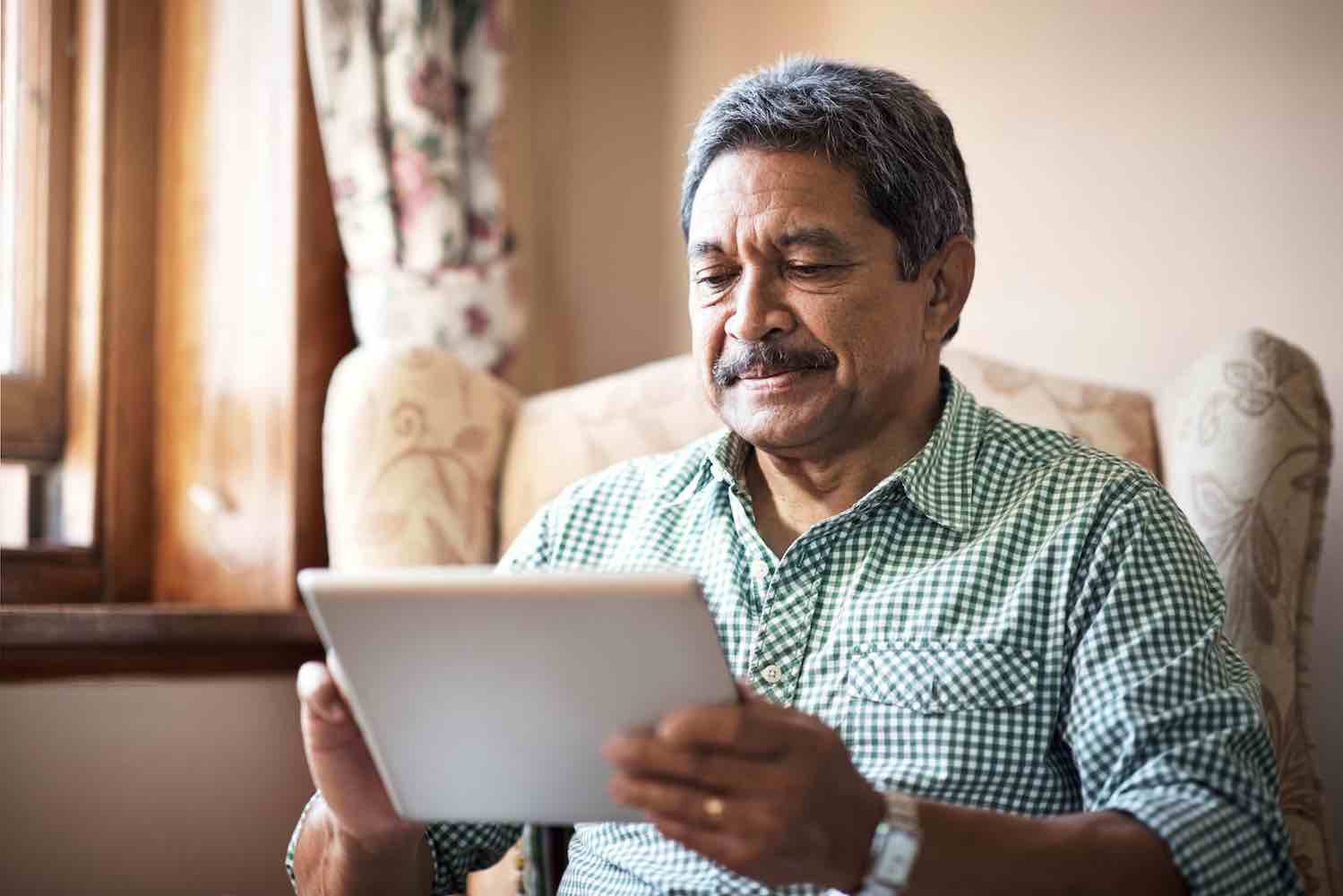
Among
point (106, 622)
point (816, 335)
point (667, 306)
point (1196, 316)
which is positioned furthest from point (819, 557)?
point (667, 306)

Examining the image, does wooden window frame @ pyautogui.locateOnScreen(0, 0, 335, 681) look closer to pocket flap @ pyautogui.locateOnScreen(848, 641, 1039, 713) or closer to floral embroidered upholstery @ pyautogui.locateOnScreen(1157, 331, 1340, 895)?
pocket flap @ pyautogui.locateOnScreen(848, 641, 1039, 713)

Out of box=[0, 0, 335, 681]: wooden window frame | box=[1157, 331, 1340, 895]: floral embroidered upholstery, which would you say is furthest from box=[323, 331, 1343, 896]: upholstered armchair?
box=[0, 0, 335, 681]: wooden window frame

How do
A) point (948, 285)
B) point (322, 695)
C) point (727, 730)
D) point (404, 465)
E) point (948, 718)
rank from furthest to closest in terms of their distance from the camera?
point (404, 465) < point (948, 285) < point (948, 718) < point (322, 695) < point (727, 730)

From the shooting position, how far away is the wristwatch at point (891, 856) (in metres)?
0.87

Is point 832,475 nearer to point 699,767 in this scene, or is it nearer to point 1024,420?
point 1024,420

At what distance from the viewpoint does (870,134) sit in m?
1.25

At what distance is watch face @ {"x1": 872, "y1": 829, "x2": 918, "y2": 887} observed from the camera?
875 mm

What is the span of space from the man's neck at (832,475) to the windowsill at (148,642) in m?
0.77

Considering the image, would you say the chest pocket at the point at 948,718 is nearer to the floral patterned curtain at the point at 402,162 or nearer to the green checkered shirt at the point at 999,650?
the green checkered shirt at the point at 999,650

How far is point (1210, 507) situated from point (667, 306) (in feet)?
3.46

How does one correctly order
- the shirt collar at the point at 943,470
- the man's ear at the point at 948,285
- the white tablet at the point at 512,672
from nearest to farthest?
the white tablet at the point at 512,672
the shirt collar at the point at 943,470
the man's ear at the point at 948,285

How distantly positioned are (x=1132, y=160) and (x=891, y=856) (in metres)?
1.14

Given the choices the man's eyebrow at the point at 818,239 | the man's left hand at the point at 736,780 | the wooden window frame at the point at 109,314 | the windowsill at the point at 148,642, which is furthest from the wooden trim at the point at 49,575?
the man's left hand at the point at 736,780

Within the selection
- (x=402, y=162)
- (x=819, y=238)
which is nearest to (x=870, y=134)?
(x=819, y=238)
